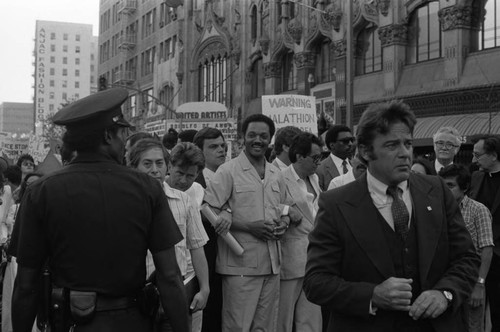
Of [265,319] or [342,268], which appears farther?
[265,319]

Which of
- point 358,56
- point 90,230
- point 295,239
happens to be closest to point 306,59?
point 358,56

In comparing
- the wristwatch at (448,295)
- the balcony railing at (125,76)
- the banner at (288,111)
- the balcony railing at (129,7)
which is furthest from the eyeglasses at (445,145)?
the balcony railing at (129,7)

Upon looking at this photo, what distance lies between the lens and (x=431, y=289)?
3.70 meters

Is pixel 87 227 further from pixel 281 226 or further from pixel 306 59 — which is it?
pixel 306 59

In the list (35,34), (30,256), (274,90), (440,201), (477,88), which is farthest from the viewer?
(35,34)

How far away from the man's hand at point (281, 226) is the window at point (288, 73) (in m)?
28.2

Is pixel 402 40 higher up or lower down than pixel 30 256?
higher up

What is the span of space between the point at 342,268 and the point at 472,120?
20.9m

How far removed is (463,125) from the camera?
23750 millimetres

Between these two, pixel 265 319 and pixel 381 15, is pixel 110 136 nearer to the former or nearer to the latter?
pixel 265 319

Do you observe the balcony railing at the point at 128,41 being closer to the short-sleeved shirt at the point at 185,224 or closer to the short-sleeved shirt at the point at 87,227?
the short-sleeved shirt at the point at 185,224

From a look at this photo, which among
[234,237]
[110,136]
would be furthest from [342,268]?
[234,237]

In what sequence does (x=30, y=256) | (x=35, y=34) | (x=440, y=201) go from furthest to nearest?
(x=35, y=34), (x=440, y=201), (x=30, y=256)

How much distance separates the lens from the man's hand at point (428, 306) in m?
3.55
